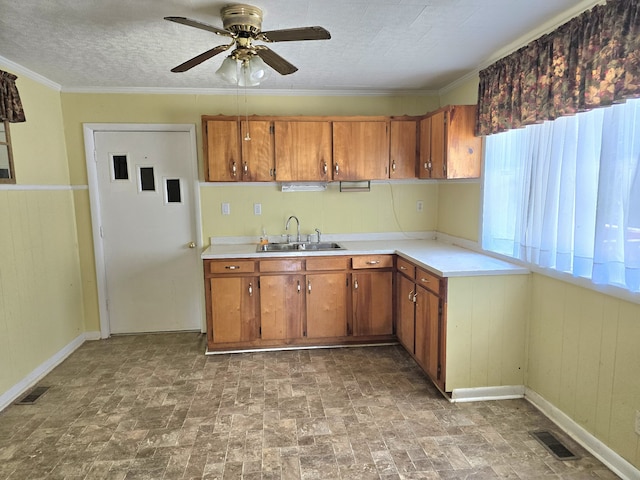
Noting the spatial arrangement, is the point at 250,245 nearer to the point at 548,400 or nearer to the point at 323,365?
the point at 323,365

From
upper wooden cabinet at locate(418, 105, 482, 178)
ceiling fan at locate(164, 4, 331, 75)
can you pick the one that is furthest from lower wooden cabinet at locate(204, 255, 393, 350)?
ceiling fan at locate(164, 4, 331, 75)

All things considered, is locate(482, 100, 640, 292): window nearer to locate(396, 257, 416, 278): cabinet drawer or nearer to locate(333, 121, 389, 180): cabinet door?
locate(396, 257, 416, 278): cabinet drawer

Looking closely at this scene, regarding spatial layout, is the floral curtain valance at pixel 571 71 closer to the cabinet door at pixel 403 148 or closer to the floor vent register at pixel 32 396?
the cabinet door at pixel 403 148

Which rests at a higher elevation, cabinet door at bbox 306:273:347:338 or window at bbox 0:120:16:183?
window at bbox 0:120:16:183

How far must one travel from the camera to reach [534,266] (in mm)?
2617

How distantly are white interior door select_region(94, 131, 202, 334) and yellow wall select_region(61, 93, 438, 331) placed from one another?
0.15 m

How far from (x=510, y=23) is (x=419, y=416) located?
8.17 feet

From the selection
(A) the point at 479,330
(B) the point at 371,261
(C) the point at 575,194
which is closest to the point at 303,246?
(B) the point at 371,261

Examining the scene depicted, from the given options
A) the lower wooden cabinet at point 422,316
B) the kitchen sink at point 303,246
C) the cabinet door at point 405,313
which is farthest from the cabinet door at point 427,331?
the kitchen sink at point 303,246

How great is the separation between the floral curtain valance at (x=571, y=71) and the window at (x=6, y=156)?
11.6ft

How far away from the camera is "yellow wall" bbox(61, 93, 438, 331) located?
3.76 meters

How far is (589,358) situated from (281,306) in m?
2.31

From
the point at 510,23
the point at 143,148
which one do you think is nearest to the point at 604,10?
the point at 510,23

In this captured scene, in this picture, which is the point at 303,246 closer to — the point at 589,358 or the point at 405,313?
the point at 405,313
